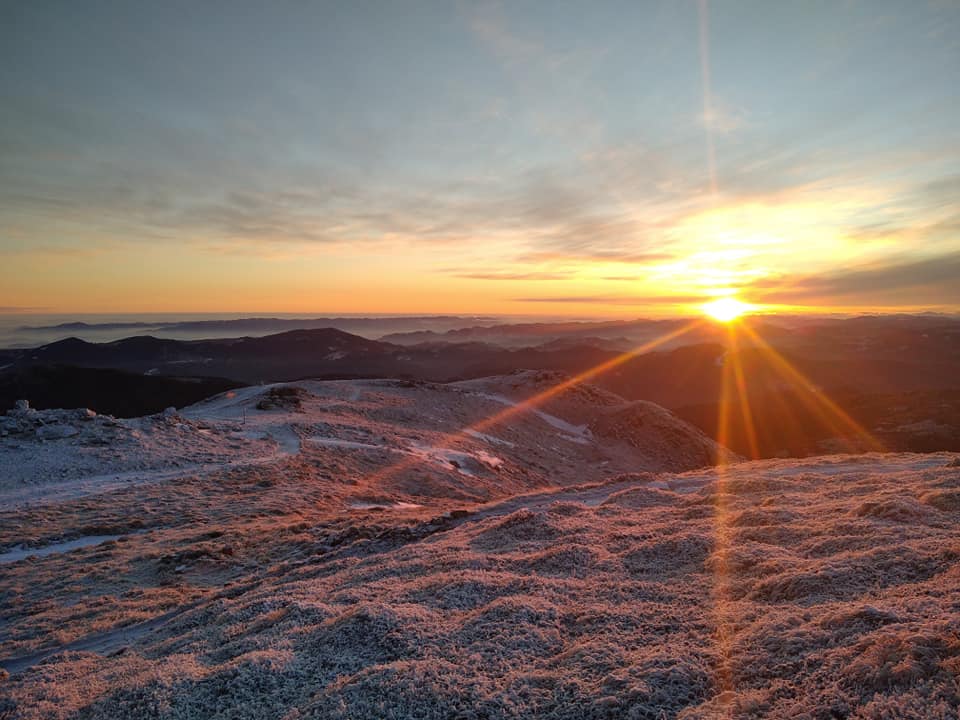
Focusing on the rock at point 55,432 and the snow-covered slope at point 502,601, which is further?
the rock at point 55,432

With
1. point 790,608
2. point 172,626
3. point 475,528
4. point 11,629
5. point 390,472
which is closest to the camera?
point 790,608

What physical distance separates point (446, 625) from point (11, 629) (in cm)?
1072

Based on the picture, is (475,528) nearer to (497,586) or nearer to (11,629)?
(497,586)

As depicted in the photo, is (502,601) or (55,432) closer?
(502,601)

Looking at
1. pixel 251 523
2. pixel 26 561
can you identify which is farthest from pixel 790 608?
pixel 26 561

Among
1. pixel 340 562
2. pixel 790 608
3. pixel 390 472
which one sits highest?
pixel 790 608

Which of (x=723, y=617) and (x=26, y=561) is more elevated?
(x=723, y=617)

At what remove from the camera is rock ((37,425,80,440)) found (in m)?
25.5

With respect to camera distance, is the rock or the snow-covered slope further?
the rock

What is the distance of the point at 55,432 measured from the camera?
25734 mm

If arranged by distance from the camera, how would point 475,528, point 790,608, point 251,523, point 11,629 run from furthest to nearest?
point 251,523 → point 475,528 → point 11,629 → point 790,608

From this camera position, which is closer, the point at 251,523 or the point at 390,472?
the point at 251,523

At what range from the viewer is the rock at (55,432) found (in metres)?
25.5

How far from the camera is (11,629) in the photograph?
1141 cm
